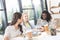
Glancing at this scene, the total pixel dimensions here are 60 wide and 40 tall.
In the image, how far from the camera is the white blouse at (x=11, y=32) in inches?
63.7

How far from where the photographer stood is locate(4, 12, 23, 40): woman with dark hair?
63.6 inches

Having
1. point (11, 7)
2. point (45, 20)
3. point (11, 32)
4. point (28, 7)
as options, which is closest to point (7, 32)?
point (11, 32)

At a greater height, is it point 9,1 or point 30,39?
point 9,1

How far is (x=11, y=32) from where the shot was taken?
1.65 metres

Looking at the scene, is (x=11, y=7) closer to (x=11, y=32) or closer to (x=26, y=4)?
(x=26, y=4)

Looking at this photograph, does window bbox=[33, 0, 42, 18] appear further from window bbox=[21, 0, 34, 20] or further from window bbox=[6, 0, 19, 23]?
window bbox=[6, 0, 19, 23]

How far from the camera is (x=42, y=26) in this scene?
171cm

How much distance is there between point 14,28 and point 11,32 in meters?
0.07

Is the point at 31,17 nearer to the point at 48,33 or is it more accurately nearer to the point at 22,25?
the point at 22,25

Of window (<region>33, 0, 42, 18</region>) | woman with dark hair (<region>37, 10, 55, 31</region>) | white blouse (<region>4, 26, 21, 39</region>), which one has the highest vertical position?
window (<region>33, 0, 42, 18</region>)

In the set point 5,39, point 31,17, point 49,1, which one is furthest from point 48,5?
point 5,39

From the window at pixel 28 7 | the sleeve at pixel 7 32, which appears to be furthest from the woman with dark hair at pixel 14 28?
the window at pixel 28 7

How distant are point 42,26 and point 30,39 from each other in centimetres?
26

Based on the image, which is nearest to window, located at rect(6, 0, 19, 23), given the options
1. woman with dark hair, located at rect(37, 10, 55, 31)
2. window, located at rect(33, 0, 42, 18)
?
window, located at rect(33, 0, 42, 18)
